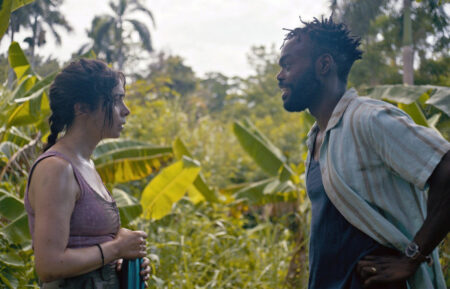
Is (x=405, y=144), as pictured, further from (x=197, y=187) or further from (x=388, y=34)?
(x=388, y=34)

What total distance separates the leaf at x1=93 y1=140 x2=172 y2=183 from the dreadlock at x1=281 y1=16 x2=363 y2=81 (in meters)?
4.38

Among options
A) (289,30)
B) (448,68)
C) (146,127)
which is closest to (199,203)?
(146,127)

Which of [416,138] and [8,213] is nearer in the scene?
[416,138]

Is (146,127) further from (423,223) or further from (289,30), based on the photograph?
(423,223)

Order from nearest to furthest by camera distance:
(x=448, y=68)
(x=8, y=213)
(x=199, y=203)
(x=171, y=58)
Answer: (x=8, y=213) < (x=199, y=203) < (x=448, y=68) < (x=171, y=58)

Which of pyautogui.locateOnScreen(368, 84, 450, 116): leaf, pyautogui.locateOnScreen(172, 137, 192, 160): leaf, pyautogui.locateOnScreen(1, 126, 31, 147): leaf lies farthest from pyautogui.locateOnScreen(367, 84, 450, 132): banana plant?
pyautogui.locateOnScreen(1, 126, 31, 147): leaf

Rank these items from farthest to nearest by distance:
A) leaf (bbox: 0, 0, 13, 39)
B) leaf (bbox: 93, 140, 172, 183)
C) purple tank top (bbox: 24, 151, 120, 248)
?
1. leaf (bbox: 93, 140, 172, 183)
2. leaf (bbox: 0, 0, 13, 39)
3. purple tank top (bbox: 24, 151, 120, 248)

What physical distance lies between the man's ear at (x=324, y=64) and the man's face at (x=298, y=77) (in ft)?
0.08

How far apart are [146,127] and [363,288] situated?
855cm

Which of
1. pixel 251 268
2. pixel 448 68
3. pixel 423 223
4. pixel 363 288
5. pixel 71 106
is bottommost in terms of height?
pixel 251 268

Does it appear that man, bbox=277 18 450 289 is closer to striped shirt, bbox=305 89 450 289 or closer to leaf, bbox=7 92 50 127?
striped shirt, bbox=305 89 450 289

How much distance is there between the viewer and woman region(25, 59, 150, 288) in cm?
160

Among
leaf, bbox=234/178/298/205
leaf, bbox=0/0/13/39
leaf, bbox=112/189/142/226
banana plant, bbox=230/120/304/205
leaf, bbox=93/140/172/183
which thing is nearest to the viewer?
leaf, bbox=0/0/13/39

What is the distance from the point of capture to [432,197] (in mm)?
1629
